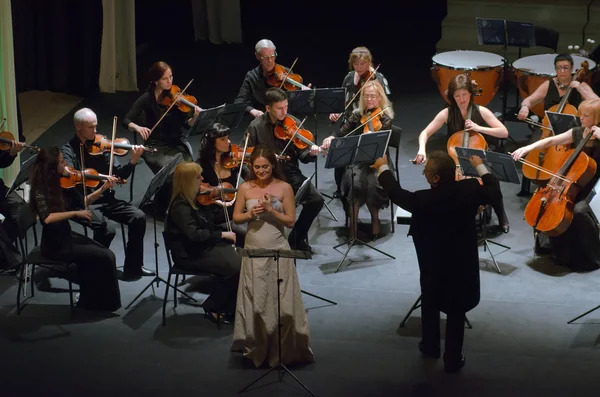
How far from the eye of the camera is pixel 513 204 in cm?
781

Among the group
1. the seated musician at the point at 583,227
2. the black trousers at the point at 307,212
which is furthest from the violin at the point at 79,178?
the seated musician at the point at 583,227

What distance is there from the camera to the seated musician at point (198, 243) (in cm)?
590

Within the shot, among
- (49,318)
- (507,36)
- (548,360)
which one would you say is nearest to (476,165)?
(548,360)

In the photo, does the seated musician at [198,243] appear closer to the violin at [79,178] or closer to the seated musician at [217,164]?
the seated musician at [217,164]

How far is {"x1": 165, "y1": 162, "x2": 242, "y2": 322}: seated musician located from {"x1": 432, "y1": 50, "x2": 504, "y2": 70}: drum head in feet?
12.0

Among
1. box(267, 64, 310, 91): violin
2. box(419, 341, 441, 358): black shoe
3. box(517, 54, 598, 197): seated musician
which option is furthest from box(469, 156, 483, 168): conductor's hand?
box(267, 64, 310, 91): violin

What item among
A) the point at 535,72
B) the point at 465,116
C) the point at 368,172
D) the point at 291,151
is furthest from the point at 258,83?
the point at 535,72

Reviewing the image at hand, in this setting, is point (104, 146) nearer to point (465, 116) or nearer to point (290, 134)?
point (290, 134)

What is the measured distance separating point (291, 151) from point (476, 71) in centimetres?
241

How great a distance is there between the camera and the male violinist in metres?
7.01

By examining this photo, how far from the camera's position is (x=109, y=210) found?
6758 mm

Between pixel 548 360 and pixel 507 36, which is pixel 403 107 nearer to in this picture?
pixel 507 36

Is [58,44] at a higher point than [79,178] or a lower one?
higher

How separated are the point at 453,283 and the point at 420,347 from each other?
0.63 m
